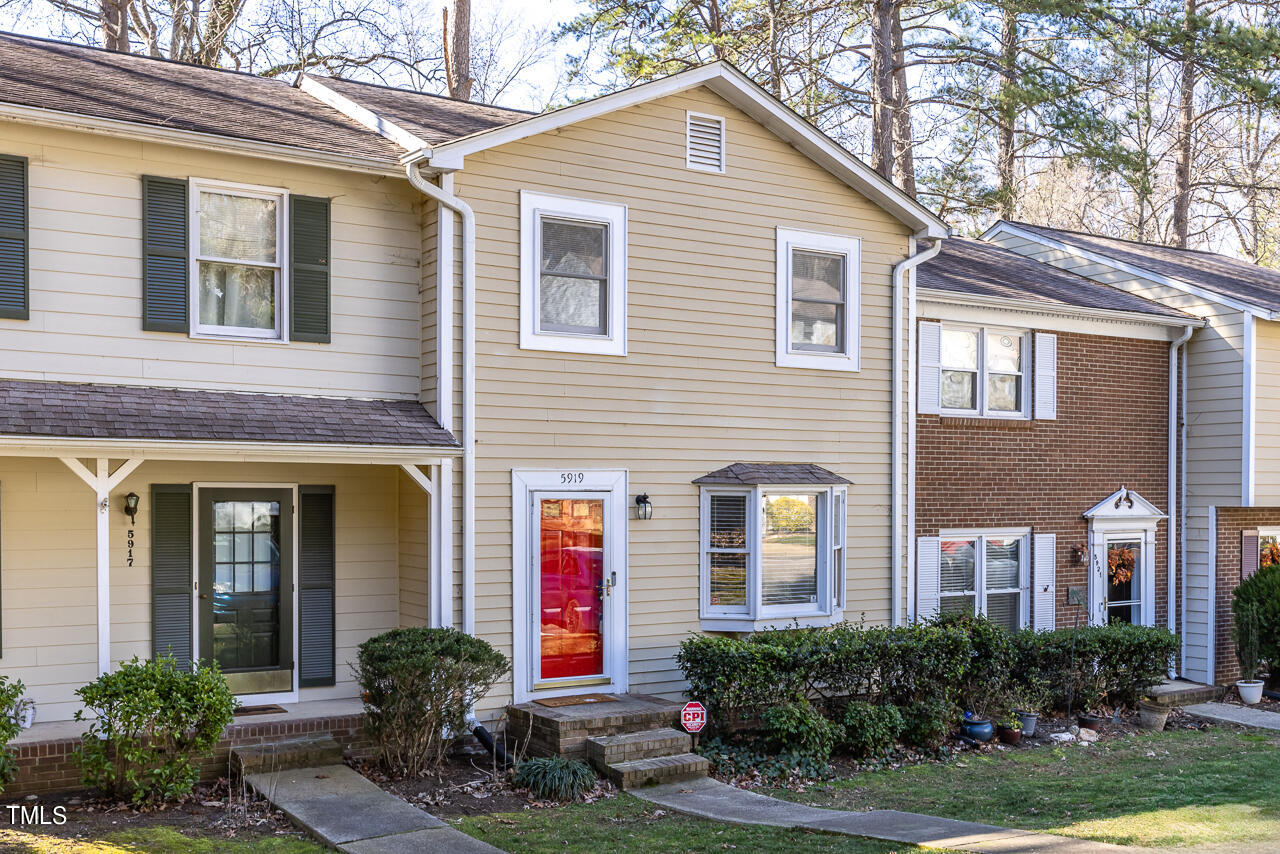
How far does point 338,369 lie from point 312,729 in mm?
3065

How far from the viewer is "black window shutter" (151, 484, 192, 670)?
10.0 m

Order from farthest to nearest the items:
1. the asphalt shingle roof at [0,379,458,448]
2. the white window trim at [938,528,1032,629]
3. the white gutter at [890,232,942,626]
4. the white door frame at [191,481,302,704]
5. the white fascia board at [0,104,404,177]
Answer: the white window trim at [938,528,1032,629], the white gutter at [890,232,942,626], the white door frame at [191,481,302,704], the white fascia board at [0,104,404,177], the asphalt shingle roof at [0,379,458,448]

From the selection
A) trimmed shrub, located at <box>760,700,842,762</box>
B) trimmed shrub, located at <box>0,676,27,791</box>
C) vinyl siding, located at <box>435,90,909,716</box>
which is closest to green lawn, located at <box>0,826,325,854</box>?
trimmed shrub, located at <box>0,676,27,791</box>

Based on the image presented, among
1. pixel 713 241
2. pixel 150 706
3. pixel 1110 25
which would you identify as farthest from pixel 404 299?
pixel 1110 25

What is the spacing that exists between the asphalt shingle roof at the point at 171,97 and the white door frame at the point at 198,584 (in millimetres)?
2963

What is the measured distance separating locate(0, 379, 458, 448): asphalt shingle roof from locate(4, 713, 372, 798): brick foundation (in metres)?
2.29

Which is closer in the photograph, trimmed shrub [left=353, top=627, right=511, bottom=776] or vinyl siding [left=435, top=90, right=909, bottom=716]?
trimmed shrub [left=353, top=627, right=511, bottom=776]

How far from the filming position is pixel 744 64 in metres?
22.5

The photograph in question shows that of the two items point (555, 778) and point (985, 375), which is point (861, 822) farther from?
point (985, 375)

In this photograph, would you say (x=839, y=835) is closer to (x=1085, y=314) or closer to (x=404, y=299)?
(x=404, y=299)

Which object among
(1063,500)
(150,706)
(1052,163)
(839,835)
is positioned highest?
(1052,163)

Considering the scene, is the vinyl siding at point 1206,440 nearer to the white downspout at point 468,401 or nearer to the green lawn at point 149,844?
the white downspout at point 468,401

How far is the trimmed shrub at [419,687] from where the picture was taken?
9398mm

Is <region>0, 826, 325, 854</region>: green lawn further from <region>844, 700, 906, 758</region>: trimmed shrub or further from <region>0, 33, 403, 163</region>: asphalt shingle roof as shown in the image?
<region>0, 33, 403, 163</region>: asphalt shingle roof
